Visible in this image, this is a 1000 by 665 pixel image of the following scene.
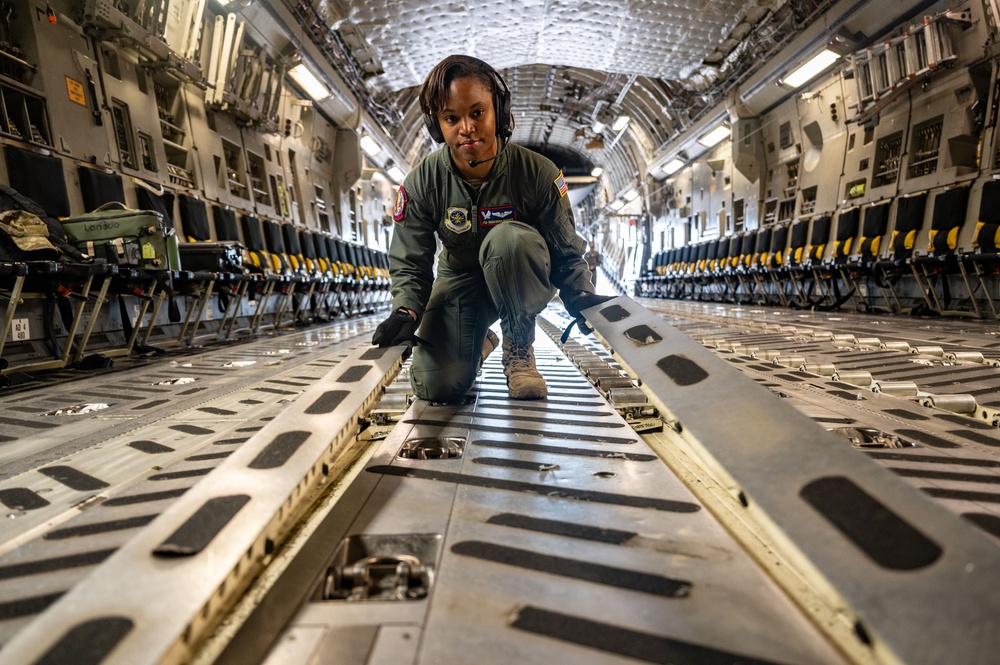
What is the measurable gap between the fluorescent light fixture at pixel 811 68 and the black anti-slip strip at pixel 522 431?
9.34 metres

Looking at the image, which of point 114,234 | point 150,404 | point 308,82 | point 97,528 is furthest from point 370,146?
Answer: point 97,528

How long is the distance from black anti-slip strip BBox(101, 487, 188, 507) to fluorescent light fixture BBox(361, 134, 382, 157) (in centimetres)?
1290

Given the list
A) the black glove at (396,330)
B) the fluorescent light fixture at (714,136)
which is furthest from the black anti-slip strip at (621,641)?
the fluorescent light fixture at (714,136)

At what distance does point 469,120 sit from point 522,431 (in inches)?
50.4

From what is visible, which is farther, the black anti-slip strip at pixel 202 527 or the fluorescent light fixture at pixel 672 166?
the fluorescent light fixture at pixel 672 166

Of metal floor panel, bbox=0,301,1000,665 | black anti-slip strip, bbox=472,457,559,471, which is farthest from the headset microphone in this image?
black anti-slip strip, bbox=472,457,559,471

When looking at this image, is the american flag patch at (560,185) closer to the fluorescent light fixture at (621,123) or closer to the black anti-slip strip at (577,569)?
the black anti-slip strip at (577,569)

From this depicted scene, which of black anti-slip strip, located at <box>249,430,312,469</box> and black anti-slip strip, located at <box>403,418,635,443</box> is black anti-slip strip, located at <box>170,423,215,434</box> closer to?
black anti-slip strip, located at <box>403,418,635,443</box>

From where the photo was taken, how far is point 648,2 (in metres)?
9.08

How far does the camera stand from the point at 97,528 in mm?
1318

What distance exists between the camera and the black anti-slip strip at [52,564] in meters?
1.12

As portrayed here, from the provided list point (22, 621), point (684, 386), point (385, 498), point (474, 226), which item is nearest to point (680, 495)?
point (684, 386)

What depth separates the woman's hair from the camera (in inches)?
87.3

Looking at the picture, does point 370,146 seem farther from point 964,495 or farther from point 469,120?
point 964,495
